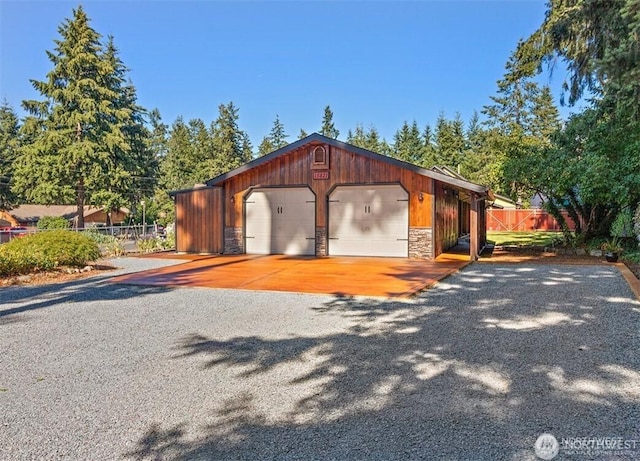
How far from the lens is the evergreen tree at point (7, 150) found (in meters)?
35.8

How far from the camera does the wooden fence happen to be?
95.1ft

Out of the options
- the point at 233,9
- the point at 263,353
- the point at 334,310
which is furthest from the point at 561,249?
the point at 233,9

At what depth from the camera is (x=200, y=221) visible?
1430 cm

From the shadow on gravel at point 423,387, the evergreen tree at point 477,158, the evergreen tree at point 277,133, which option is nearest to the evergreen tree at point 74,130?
the evergreen tree at point 277,133

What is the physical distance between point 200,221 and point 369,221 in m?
5.96

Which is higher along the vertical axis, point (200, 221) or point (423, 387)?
point (200, 221)

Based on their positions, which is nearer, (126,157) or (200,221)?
(200,221)

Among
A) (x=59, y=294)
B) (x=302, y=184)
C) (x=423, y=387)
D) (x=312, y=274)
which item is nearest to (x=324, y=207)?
(x=302, y=184)

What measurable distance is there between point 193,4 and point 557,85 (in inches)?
438

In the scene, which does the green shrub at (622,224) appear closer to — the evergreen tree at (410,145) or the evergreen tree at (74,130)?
the evergreen tree at (74,130)

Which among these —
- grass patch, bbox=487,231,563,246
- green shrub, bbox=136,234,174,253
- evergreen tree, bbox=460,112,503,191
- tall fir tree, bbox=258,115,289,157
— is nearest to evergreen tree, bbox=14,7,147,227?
green shrub, bbox=136,234,174,253

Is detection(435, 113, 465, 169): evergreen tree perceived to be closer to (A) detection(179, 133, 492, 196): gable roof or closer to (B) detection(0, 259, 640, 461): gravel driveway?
(A) detection(179, 133, 492, 196): gable roof

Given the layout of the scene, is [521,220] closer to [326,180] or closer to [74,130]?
[326,180]

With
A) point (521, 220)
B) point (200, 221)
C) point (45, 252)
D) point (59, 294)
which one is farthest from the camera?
point (521, 220)
